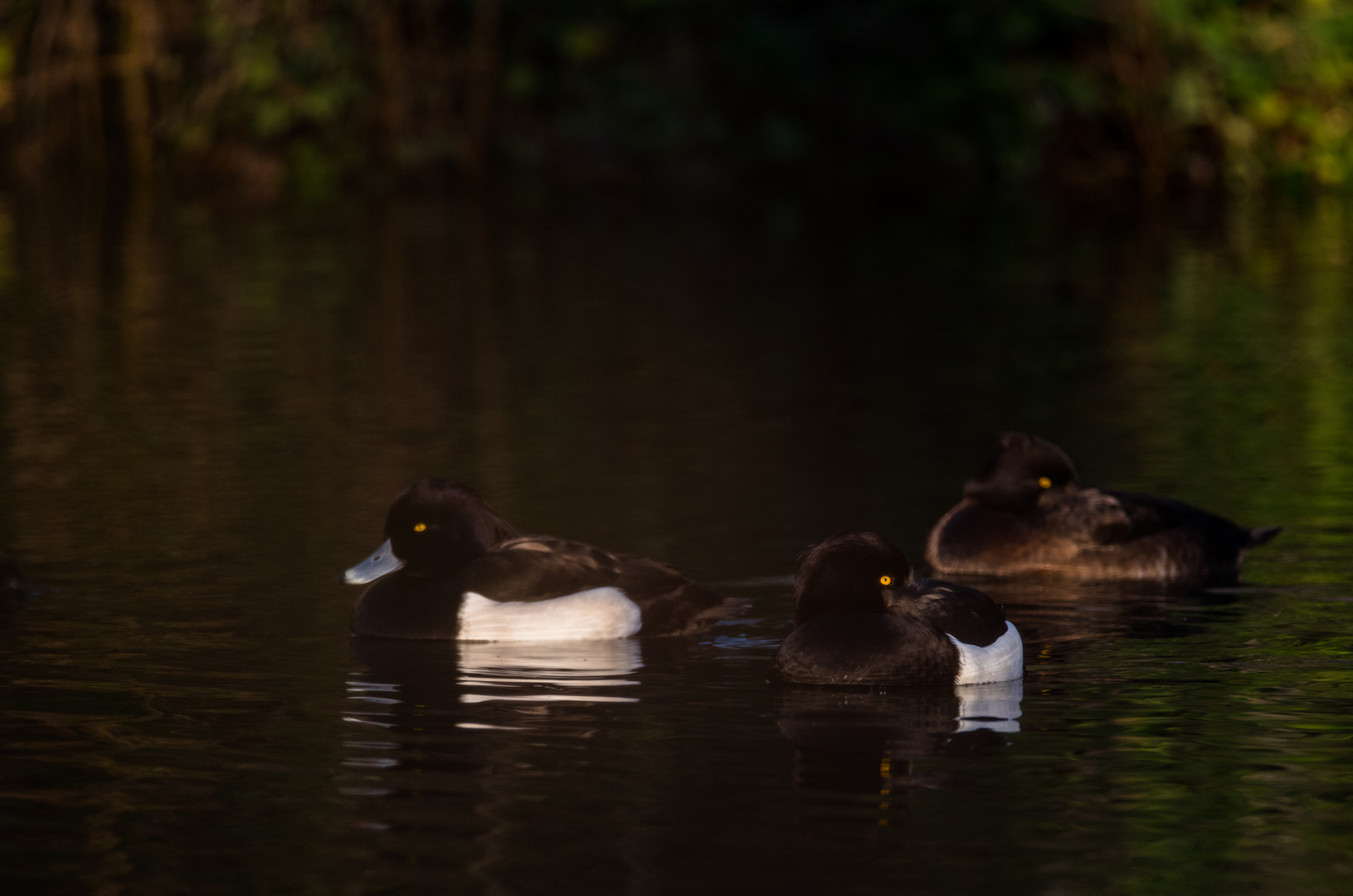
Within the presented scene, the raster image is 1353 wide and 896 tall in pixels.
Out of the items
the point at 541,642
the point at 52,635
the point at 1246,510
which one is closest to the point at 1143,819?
the point at 541,642

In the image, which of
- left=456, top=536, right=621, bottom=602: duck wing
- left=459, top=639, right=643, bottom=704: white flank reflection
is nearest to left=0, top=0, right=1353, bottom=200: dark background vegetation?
left=456, top=536, right=621, bottom=602: duck wing

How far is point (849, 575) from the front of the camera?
8.34 m

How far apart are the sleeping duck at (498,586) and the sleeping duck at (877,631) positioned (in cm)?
100

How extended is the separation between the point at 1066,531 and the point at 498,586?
2.91 m

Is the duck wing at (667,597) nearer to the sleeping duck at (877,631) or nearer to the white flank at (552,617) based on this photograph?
the white flank at (552,617)

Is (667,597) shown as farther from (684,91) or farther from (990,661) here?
(684,91)

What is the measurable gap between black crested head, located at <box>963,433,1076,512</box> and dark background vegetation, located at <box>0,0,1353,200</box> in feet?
68.7

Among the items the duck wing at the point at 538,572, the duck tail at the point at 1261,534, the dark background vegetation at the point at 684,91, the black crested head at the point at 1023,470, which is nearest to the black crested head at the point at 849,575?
the duck wing at the point at 538,572

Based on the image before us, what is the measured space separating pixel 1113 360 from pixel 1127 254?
29.4ft

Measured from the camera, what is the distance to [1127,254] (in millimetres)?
26828

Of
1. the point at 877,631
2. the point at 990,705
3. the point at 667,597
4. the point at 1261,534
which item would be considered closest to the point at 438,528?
the point at 667,597

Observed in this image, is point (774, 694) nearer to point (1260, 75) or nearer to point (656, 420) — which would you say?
point (656, 420)

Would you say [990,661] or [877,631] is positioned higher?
[877,631]

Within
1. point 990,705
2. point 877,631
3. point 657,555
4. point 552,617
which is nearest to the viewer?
point 990,705
